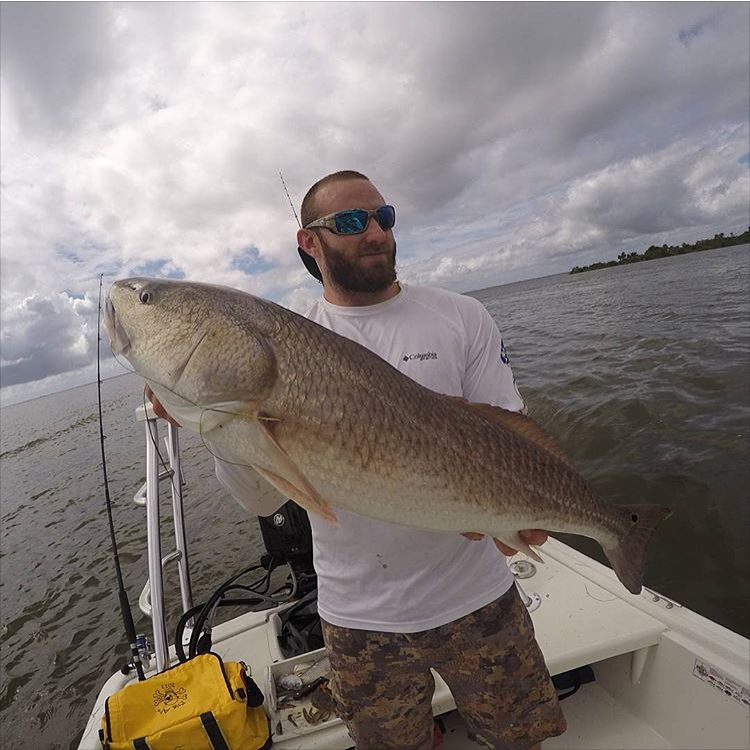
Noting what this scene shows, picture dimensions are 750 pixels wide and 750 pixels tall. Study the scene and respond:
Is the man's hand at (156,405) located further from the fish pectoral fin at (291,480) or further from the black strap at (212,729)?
the black strap at (212,729)

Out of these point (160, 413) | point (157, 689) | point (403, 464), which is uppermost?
point (160, 413)

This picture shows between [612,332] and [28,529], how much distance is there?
2362cm

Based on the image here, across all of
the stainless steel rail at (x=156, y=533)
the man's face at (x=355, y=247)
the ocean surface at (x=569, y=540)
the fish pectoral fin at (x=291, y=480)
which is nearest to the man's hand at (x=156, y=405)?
the fish pectoral fin at (x=291, y=480)

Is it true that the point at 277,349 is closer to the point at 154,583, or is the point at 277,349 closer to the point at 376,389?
the point at 376,389

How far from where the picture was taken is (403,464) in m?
1.99

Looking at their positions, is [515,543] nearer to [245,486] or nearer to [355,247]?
[245,486]

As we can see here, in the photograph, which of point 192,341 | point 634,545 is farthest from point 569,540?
point 192,341

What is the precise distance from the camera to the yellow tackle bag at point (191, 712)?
8.66 ft

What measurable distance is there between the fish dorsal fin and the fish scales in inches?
4.3

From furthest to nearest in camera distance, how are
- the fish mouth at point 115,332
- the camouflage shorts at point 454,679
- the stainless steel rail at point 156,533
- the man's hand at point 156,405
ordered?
1. the stainless steel rail at point 156,533
2. the camouflage shorts at point 454,679
3. the man's hand at point 156,405
4. the fish mouth at point 115,332

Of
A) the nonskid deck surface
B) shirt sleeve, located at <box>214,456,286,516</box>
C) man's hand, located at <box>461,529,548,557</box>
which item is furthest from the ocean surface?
shirt sleeve, located at <box>214,456,286,516</box>

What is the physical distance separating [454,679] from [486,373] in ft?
5.29

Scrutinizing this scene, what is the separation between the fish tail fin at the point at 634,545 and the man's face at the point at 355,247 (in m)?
1.74

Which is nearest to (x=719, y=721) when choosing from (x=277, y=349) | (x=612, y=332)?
(x=277, y=349)
